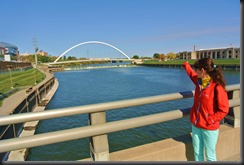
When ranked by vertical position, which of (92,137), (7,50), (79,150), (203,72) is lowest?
(79,150)

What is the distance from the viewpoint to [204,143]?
2.71 m

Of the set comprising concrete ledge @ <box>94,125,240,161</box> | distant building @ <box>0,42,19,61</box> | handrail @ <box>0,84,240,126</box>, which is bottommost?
concrete ledge @ <box>94,125,240,161</box>

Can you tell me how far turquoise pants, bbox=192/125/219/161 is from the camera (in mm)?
2629

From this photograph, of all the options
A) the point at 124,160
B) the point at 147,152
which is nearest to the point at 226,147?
the point at 147,152

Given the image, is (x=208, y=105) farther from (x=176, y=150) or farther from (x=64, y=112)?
(x=64, y=112)

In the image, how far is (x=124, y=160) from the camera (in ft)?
8.37

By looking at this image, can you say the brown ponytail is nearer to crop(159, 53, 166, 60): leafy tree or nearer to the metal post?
the metal post

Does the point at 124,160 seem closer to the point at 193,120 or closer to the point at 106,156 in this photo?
the point at 106,156

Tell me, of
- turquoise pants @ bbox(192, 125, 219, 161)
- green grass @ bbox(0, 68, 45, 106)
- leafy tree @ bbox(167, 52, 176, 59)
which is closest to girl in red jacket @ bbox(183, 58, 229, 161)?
turquoise pants @ bbox(192, 125, 219, 161)

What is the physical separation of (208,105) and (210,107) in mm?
33

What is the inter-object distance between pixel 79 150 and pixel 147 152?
289 inches

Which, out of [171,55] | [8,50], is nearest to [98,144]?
[8,50]

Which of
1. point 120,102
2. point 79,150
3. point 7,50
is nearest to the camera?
point 120,102

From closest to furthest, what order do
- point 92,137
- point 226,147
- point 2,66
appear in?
point 92,137 → point 226,147 → point 2,66
